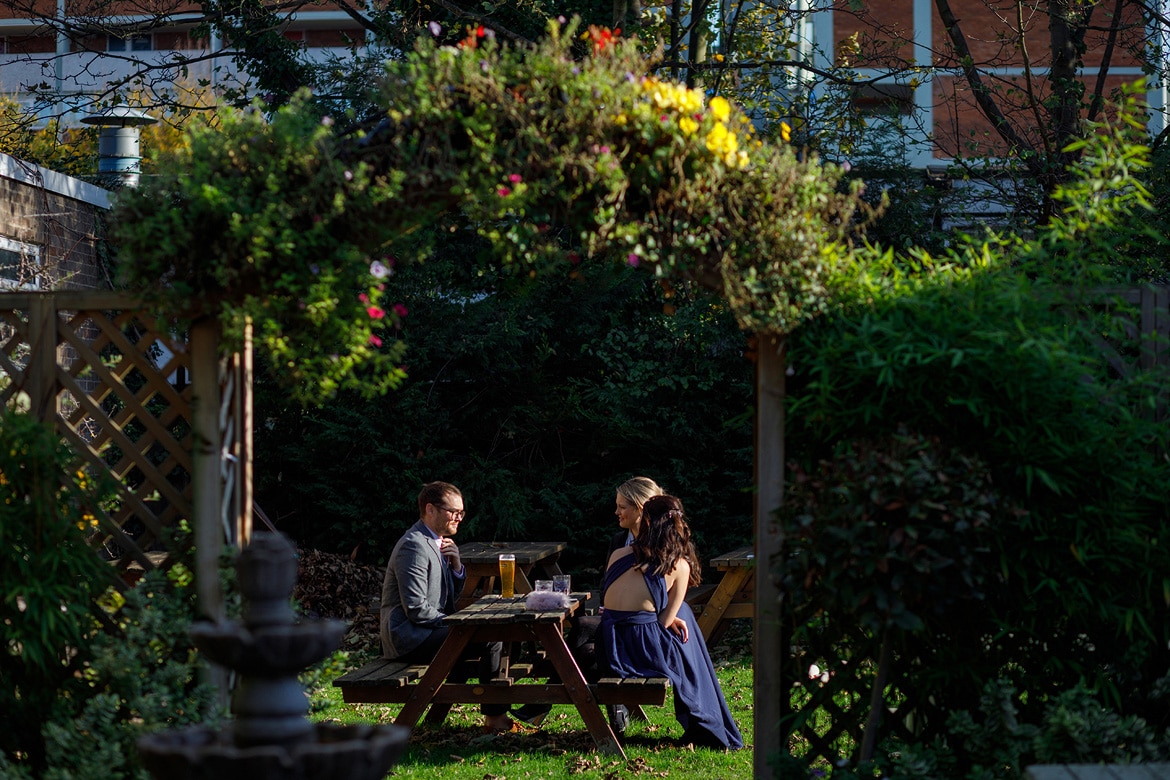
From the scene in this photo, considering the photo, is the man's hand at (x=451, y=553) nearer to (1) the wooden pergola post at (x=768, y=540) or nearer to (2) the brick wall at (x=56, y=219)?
(1) the wooden pergola post at (x=768, y=540)

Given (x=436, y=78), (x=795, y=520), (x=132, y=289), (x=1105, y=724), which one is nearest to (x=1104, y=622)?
(x=1105, y=724)

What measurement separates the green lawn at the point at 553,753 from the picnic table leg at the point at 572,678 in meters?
0.16

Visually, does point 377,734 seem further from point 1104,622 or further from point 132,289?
point 1104,622

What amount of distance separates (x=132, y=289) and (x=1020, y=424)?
3127mm

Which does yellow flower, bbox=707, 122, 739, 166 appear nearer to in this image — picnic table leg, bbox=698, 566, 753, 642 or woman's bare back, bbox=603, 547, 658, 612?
woman's bare back, bbox=603, 547, 658, 612

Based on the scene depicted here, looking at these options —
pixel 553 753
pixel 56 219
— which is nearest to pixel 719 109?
pixel 553 753

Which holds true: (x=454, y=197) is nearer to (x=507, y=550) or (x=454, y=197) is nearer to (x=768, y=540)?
(x=768, y=540)

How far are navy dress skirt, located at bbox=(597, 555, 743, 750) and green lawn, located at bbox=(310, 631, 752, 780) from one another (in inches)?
4.7

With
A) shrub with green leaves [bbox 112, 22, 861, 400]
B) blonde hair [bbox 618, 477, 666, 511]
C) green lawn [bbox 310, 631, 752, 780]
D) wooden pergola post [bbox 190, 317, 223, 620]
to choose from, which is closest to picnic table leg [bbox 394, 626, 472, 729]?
green lawn [bbox 310, 631, 752, 780]

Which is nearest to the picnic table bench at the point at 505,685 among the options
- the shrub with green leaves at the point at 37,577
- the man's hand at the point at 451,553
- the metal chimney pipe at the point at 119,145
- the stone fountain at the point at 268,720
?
the man's hand at the point at 451,553

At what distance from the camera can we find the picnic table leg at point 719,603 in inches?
344

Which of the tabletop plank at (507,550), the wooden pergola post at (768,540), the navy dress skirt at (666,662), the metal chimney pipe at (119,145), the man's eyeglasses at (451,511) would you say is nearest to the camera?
the wooden pergola post at (768,540)

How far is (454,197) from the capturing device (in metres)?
4.36

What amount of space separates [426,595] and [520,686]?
2.45 ft
